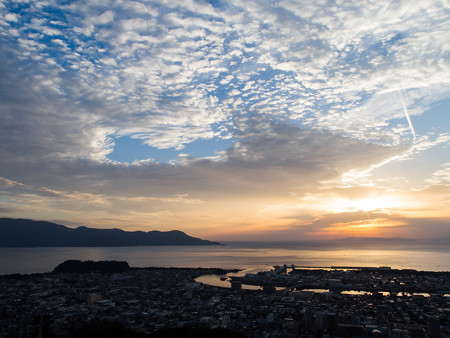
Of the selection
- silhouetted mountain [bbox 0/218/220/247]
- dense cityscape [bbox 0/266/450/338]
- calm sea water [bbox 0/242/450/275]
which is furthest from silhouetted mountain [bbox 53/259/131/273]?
silhouetted mountain [bbox 0/218/220/247]

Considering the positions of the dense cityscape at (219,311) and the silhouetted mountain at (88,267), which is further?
the silhouetted mountain at (88,267)

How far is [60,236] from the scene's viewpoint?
126 meters

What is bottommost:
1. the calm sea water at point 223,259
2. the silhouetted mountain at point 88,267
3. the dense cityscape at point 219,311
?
the calm sea water at point 223,259

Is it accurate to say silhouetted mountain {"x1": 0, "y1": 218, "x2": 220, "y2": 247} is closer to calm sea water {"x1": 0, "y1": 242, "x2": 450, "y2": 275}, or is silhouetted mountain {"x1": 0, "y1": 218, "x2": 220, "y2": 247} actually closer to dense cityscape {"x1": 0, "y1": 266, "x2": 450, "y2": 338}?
calm sea water {"x1": 0, "y1": 242, "x2": 450, "y2": 275}

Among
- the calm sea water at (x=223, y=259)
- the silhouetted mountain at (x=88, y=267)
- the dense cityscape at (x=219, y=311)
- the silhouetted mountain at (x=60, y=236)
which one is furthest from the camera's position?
the silhouetted mountain at (x=60, y=236)

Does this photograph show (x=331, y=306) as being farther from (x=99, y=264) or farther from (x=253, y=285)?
(x=99, y=264)

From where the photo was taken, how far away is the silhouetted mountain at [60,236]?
11919 cm

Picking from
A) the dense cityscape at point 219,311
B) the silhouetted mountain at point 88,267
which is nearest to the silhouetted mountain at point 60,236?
the silhouetted mountain at point 88,267

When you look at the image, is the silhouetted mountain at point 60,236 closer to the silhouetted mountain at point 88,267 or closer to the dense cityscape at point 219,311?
the silhouetted mountain at point 88,267

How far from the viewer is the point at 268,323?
13891 millimetres

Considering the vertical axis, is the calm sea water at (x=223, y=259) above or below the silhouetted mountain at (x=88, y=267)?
below

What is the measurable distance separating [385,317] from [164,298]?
12580 mm

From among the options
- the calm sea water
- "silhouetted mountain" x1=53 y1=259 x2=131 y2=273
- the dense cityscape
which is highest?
the dense cityscape

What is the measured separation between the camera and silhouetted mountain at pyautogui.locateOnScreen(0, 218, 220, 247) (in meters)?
119
